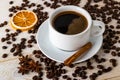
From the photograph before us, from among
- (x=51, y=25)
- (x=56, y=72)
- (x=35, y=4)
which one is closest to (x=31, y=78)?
(x=56, y=72)

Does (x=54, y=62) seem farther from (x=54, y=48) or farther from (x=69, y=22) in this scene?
(x=69, y=22)

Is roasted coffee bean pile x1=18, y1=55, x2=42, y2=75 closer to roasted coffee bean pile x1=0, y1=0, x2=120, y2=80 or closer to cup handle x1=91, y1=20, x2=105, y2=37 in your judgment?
roasted coffee bean pile x1=0, y1=0, x2=120, y2=80

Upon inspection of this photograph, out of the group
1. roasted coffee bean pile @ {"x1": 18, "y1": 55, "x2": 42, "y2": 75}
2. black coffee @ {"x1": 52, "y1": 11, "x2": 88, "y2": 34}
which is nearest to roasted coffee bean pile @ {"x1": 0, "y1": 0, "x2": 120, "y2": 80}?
roasted coffee bean pile @ {"x1": 18, "y1": 55, "x2": 42, "y2": 75}

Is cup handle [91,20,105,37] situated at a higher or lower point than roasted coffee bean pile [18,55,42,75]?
higher

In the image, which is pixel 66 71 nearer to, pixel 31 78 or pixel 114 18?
pixel 31 78

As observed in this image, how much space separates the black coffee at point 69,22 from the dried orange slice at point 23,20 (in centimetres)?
14

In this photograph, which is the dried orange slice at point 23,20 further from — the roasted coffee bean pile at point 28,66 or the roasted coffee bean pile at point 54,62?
the roasted coffee bean pile at point 28,66

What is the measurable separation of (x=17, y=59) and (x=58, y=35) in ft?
0.65

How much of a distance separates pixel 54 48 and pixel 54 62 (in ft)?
0.18

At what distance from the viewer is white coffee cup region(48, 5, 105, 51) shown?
36.5 inches

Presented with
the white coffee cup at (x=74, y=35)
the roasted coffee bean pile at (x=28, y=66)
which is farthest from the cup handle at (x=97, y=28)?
the roasted coffee bean pile at (x=28, y=66)

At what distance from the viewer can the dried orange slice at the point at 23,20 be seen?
1094 mm

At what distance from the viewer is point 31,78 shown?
98 centimetres

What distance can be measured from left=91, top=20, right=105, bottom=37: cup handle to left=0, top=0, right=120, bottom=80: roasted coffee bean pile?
3.0 inches
